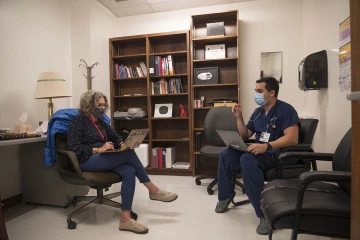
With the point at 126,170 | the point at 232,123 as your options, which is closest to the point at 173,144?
the point at 232,123

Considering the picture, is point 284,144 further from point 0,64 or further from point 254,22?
point 0,64

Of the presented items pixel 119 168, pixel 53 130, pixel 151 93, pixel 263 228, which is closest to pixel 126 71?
pixel 151 93

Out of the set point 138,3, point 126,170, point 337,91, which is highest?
point 138,3

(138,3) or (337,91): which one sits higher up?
(138,3)

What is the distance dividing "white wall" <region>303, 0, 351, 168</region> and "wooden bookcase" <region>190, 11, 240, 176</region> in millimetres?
958

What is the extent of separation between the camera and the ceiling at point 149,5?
3492mm

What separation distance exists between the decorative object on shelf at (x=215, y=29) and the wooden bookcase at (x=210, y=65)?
8cm

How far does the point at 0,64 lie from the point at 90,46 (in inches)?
51.7

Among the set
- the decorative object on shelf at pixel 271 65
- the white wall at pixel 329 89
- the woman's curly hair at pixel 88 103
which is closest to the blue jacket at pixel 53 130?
the woman's curly hair at pixel 88 103

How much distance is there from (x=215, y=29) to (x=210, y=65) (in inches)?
20.8

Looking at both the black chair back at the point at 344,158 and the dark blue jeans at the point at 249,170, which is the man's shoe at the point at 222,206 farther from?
the black chair back at the point at 344,158

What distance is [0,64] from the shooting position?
228 centimetres

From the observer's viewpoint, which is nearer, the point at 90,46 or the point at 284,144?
the point at 284,144

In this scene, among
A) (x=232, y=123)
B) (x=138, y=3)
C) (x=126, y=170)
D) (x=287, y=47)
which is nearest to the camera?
(x=126, y=170)
